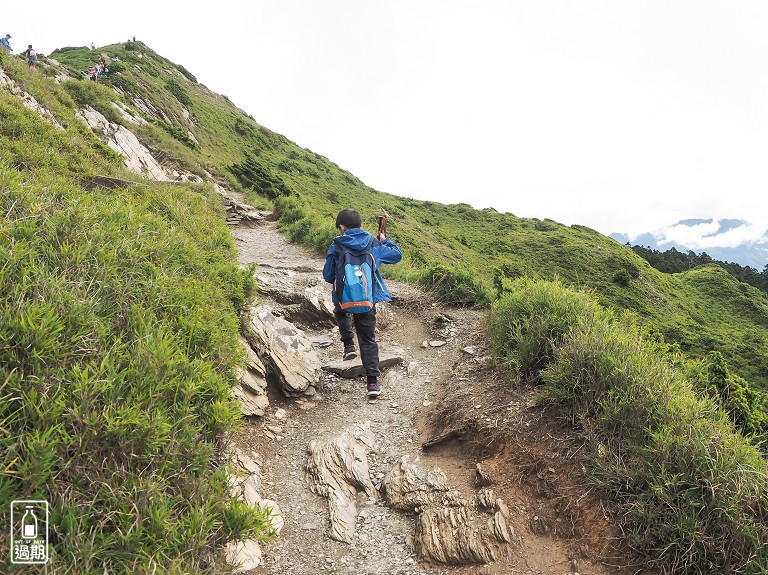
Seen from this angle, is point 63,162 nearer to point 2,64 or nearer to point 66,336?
point 66,336

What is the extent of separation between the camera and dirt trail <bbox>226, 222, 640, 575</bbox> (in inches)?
133

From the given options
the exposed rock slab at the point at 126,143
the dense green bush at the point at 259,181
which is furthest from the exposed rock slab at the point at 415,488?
the dense green bush at the point at 259,181

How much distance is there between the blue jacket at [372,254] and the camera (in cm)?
623

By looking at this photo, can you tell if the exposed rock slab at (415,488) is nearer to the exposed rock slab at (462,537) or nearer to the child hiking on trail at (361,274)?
the exposed rock slab at (462,537)

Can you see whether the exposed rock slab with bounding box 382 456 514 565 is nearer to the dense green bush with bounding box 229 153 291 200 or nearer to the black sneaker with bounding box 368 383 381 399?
the black sneaker with bounding box 368 383 381 399

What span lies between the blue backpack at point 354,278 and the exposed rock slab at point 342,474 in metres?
1.90

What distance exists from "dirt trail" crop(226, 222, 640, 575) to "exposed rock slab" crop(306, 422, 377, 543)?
0.30 ft

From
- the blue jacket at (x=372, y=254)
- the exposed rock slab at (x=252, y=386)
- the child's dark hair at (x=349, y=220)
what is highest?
the child's dark hair at (x=349, y=220)

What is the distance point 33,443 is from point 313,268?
390 inches

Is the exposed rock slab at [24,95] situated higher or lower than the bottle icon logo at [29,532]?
higher

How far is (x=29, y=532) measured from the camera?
2016 millimetres

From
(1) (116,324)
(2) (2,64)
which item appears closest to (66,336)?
(1) (116,324)

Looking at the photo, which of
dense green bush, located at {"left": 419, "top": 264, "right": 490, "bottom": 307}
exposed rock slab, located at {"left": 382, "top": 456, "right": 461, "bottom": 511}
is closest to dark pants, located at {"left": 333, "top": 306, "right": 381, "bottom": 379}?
exposed rock slab, located at {"left": 382, "top": 456, "right": 461, "bottom": 511}

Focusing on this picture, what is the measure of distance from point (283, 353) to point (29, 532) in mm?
4391
